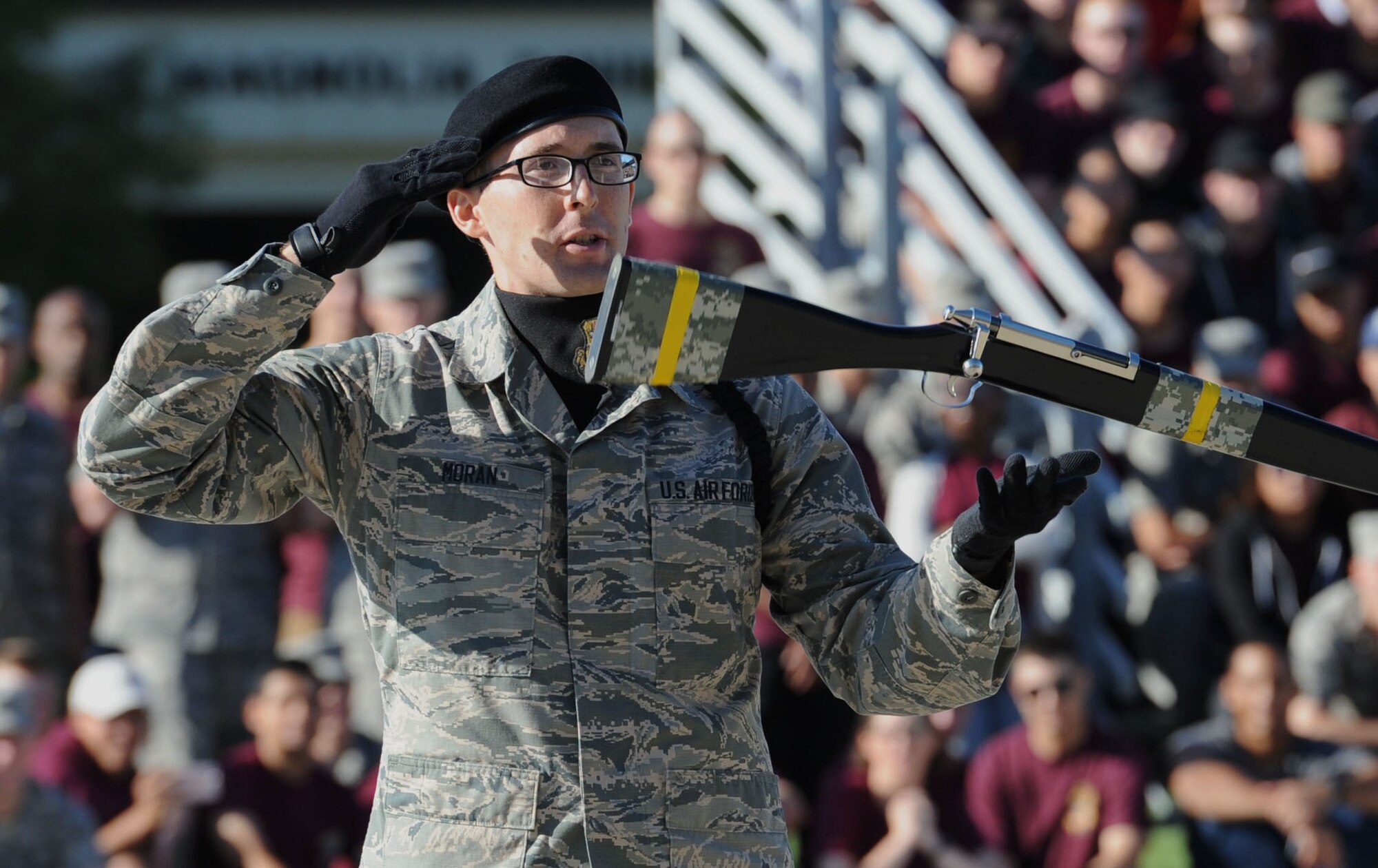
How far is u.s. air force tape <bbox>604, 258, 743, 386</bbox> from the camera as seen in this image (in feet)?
8.64

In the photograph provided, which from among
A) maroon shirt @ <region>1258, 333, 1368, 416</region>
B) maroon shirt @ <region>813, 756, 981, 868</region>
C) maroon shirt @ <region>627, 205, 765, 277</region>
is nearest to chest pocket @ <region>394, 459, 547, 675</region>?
maroon shirt @ <region>813, 756, 981, 868</region>

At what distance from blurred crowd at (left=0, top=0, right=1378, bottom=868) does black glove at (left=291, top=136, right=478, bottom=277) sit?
340 cm

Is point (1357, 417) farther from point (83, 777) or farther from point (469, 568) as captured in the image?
point (469, 568)

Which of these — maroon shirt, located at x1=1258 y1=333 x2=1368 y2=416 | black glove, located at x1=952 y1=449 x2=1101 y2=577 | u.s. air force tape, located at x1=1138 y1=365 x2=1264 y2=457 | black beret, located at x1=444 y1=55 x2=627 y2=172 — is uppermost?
maroon shirt, located at x1=1258 y1=333 x2=1368 y2=416

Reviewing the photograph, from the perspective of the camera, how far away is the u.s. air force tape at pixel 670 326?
2.63 m

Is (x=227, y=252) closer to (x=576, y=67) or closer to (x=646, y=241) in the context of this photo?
(x=646, y=241)

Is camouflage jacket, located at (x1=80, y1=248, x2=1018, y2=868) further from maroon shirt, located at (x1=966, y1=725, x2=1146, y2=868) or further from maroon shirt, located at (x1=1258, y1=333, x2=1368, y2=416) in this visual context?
maroon shirt, located at (x1=1258, y1=333, x2=1368, y2=416)

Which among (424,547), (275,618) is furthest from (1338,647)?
(424,547)

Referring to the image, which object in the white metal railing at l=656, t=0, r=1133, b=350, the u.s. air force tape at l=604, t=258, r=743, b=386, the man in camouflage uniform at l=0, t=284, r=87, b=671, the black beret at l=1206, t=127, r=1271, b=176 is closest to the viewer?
the u.s. air force tape at l=604, t=258, r=743, b=386

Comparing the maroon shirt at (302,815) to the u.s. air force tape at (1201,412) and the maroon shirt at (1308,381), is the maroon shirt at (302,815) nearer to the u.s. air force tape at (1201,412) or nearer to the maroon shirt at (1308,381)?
the maroon shirt at (1308,381)

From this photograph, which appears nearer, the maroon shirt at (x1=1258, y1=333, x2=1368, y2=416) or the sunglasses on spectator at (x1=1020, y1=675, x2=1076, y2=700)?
the sunglasses on spectator at (x1=1020, y1=675, x2=1076, y2=700)

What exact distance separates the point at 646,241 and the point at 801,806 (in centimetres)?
191

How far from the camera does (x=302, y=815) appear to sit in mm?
5934

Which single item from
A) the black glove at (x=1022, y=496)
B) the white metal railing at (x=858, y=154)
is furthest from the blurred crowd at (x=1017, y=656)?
the black glove at (x=1022, y=496)
